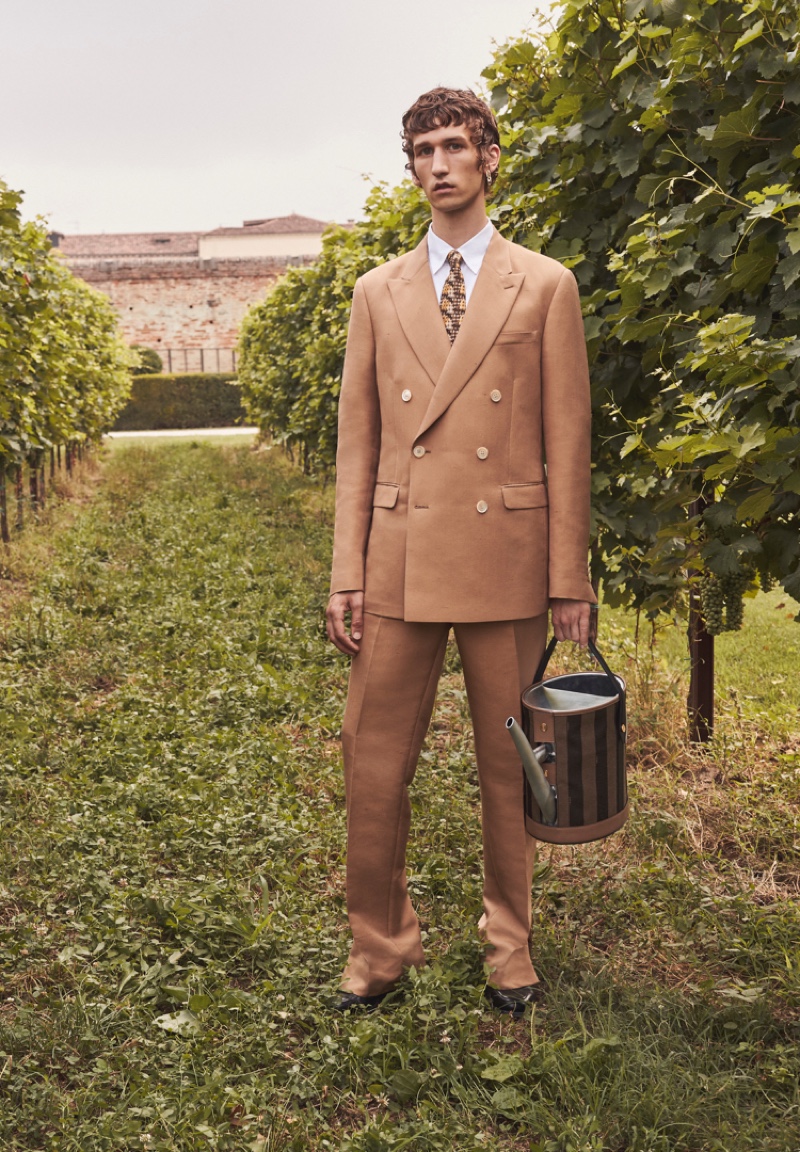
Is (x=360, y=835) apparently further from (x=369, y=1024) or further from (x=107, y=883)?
(x=107, y=883)

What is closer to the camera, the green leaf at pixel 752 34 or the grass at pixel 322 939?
the grass at pixel 322 939

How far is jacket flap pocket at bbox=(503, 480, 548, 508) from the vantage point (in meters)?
2.54

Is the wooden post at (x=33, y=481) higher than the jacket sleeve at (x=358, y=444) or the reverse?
the reverse

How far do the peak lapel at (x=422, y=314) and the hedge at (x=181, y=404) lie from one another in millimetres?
27255

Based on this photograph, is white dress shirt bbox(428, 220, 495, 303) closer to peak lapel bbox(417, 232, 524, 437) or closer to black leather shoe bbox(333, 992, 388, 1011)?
peak lapel bbox(417, 232, 524, 437)

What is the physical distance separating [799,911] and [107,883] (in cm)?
191

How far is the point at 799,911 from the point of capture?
3025 millimetres

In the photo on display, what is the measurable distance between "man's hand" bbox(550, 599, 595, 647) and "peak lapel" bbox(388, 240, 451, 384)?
1.94 feet

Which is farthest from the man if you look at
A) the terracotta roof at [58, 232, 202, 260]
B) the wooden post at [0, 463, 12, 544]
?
the terracotta roof at [58, 232, 202, 260]

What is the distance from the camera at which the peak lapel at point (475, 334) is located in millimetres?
2504

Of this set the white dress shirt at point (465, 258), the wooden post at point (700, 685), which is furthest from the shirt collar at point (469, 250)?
the wooden post at point (700, 685)

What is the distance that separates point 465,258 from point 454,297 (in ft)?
0.31

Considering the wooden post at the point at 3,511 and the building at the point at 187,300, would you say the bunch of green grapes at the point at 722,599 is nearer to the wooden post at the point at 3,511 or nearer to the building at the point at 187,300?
the wooden post at the point at 3,511

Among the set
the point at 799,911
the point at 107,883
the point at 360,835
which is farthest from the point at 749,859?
the point at 107,883
